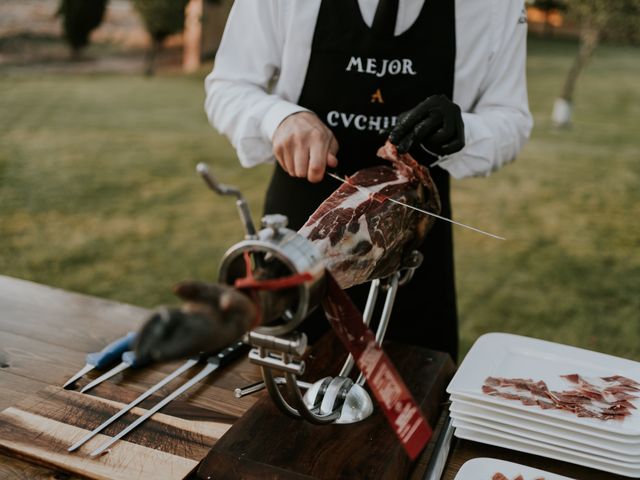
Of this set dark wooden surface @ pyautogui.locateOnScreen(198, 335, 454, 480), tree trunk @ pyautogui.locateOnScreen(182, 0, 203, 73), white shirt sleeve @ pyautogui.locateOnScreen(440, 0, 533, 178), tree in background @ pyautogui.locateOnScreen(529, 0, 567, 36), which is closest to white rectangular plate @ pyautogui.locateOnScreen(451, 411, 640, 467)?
dark wooden surface @ pyautogui.locateOnScreen(198, 335, 454, 480)

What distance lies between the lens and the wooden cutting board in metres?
1.13

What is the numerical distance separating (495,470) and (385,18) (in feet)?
3.30

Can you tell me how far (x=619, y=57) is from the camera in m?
14.0

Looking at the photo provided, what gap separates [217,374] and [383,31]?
851mm

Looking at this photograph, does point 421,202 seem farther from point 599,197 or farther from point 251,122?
point 599,197

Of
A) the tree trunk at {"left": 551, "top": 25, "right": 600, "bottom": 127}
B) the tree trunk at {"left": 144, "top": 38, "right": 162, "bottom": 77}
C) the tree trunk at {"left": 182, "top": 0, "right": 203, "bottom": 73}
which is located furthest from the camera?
the tree trunk at {"left": 144, "top": 38, "right": 162, "bottom": 77}

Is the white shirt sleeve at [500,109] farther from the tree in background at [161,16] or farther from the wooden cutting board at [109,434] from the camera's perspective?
the tree in background at [161,16]

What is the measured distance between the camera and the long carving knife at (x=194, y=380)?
1194 mm

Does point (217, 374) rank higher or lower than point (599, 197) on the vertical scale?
higher

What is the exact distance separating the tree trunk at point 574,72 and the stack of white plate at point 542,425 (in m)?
8.03

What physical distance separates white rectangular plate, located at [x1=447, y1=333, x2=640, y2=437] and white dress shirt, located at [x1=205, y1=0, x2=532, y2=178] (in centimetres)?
45

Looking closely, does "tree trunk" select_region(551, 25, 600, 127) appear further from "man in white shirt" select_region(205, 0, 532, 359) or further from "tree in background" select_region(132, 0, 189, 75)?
"man in white shirt" select_region(205, 0, 532, 359)

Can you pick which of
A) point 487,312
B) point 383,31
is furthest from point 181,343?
point 487,312

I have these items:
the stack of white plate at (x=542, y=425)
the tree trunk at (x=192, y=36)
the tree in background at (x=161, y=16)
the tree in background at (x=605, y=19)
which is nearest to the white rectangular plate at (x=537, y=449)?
the stack of white plate at (x=542, y=425)
